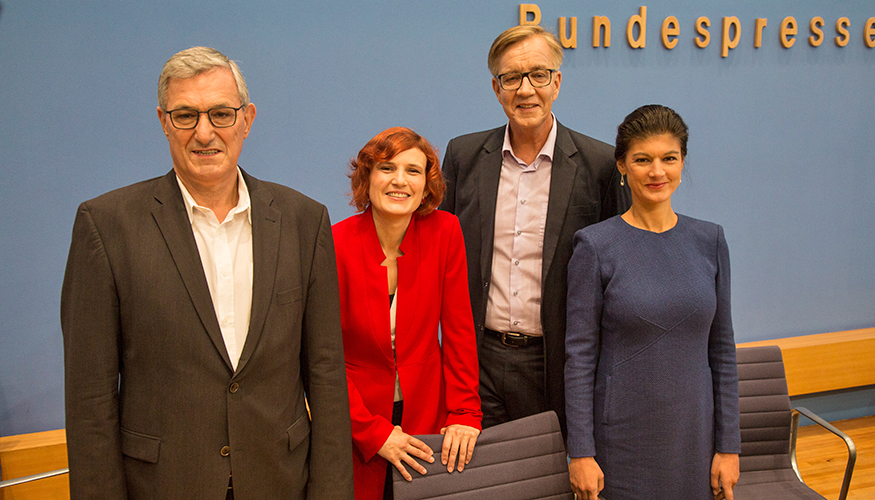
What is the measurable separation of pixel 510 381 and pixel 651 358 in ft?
1.76

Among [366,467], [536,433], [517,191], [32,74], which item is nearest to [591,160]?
[517,191]

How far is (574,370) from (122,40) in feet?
7.92

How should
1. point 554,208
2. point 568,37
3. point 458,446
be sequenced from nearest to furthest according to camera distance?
point 458,446 → point 554,208 → point 568,37

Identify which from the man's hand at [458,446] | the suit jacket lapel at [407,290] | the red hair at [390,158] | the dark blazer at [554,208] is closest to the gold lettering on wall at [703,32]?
the dark blazer at [554,208]

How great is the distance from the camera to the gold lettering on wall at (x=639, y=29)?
3.29 m

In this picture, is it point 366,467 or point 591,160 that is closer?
point 366,467

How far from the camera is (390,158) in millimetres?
1704

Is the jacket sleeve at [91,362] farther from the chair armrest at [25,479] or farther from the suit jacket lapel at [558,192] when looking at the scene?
the suit jacket lapel at [558,192]

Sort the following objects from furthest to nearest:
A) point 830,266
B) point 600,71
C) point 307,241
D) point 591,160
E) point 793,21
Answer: point 830,266 → point 793,21 → point 600,71 → point 591,160 → point 307,241

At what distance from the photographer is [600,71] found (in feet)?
10.9

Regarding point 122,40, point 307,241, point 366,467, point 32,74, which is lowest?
point 366,467

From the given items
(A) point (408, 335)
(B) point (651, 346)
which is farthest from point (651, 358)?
(A) point (408, 335)

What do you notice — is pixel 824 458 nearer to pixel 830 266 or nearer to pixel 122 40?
pixel 830 266

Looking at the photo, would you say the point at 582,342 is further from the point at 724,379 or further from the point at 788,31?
the point at 788,31
